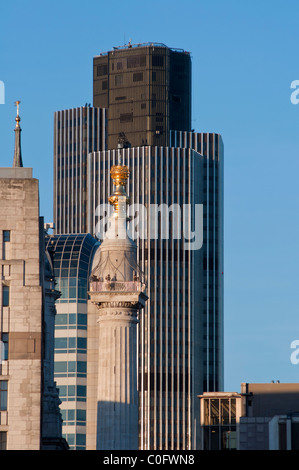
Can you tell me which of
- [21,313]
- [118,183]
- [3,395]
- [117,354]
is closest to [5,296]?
[21,313]

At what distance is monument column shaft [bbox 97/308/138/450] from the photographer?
16612 cm

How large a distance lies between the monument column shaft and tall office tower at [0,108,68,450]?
4002 cm

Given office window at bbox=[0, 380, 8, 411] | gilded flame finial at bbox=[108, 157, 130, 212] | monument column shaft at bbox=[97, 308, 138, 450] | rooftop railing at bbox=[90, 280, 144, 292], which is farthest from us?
gilded flame finial at bbox=[108, 157, 130, 212]

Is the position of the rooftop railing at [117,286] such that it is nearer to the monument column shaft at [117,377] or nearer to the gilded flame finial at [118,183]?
the monument column shaft at [117,377]

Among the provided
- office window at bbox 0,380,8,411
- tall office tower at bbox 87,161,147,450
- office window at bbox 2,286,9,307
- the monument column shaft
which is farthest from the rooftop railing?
office window at bbox 0,380,8,411

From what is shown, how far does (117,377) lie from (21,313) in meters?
46.2

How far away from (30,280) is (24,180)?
307 inches

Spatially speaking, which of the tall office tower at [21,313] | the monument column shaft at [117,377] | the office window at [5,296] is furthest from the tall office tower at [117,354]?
the office window at [5,296]

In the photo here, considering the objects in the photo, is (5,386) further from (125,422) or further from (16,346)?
(125,422)

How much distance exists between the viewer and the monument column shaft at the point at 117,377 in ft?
545

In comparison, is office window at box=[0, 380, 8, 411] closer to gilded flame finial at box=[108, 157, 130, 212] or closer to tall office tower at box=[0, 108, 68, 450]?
tall office tower at box=[0, 108, 68, 450]

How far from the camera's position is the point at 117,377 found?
166500mm

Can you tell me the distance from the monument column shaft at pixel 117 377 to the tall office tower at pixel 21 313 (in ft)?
131
